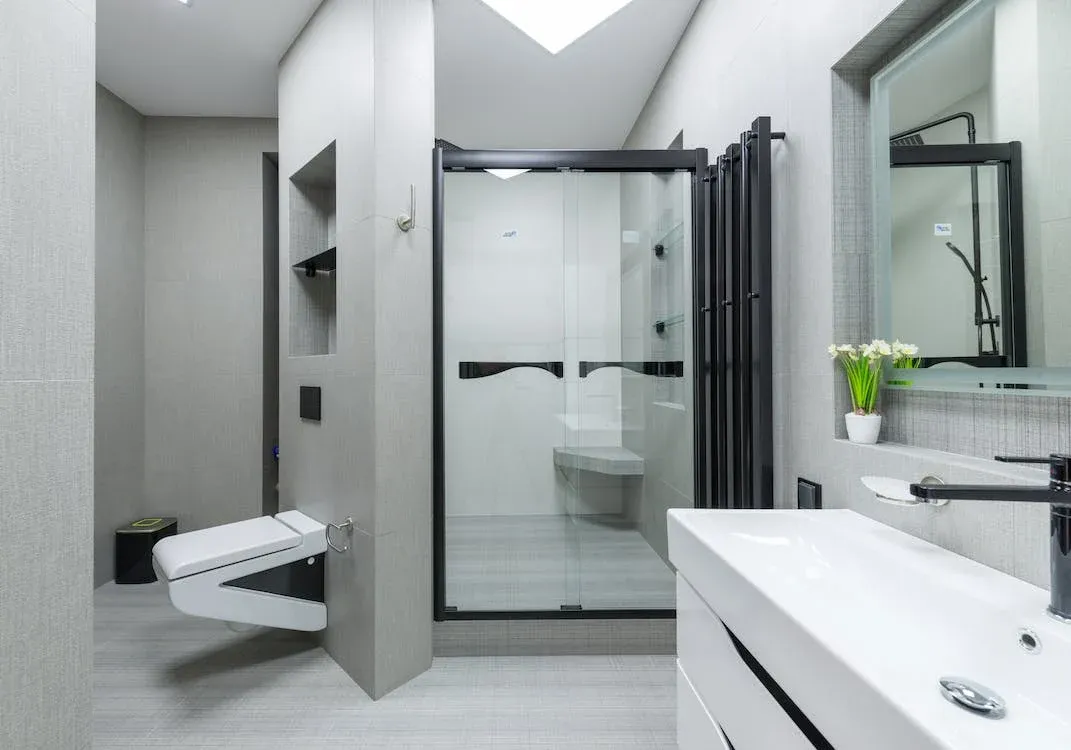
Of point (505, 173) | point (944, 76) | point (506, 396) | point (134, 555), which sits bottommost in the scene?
point (134, 555)

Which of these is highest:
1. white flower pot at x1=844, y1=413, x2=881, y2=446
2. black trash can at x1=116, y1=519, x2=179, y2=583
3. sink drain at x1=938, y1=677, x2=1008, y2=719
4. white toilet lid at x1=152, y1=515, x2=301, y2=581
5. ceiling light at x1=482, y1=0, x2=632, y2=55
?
ceiling light at x1=482, y1=0, x2=632, y2=55

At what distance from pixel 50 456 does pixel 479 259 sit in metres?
1.54

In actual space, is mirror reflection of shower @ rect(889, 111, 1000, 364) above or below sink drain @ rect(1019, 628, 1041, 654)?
above

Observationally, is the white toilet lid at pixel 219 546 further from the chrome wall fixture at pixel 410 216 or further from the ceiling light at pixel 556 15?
the ceiling light at pixel 556 15

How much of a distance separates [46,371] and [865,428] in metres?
1.67

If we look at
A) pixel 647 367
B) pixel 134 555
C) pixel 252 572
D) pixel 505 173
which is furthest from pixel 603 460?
pixel 134 555

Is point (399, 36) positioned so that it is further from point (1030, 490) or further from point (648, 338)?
point (1030, 490)

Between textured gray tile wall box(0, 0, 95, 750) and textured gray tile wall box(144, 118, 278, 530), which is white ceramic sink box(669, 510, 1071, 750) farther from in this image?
textured gray tile wall box(144, 118, 278, 530)

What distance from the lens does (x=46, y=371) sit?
88 cm

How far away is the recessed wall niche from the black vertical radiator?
1592 mm

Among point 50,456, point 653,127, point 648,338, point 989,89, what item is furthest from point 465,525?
point 653,127

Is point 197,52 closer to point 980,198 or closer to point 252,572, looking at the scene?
point 252,572

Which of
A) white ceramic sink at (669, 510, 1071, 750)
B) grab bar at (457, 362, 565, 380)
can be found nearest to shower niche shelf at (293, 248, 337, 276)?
grab bar at (457, 362, 565, 380)

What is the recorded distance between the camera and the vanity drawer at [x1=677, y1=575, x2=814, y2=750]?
0.76 metres
